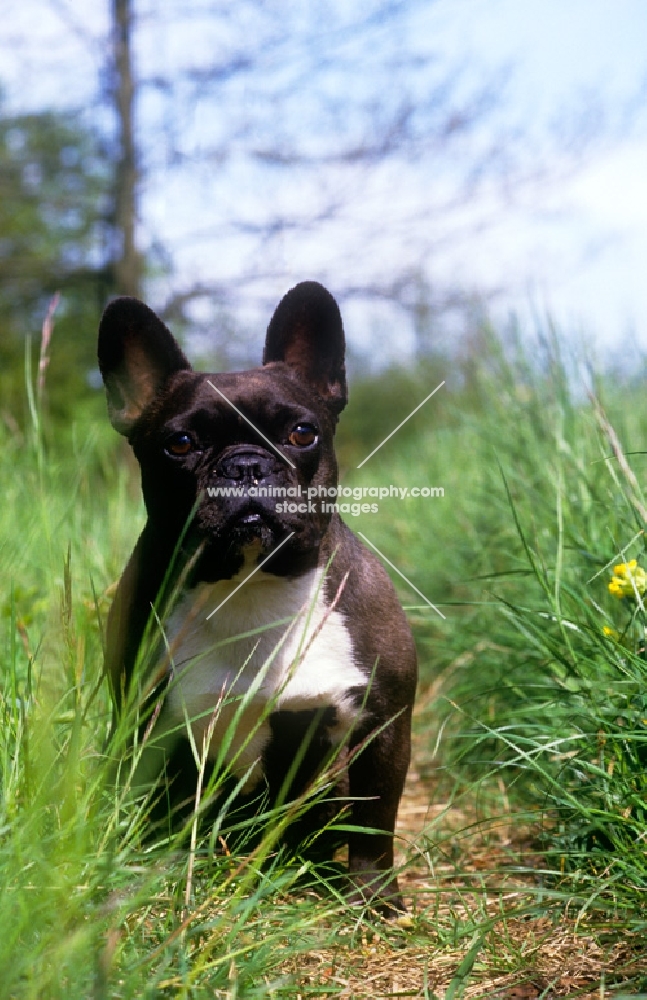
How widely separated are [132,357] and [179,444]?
413mm

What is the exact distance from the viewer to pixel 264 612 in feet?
9.17

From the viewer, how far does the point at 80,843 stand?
6.06 feet

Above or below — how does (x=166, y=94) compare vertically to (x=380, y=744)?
above

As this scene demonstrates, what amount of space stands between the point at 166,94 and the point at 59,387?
11.8 ft

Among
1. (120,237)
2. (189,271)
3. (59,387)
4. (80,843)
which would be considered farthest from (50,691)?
(59,387)

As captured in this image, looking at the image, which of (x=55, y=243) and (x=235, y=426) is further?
(x=55, y=243)

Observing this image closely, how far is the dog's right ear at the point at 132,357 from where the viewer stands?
2.94 m

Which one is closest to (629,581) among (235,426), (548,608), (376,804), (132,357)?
(548,608)

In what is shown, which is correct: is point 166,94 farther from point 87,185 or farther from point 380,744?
point 380,744

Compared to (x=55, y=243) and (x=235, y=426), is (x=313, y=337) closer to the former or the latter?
(x=235, y=426)

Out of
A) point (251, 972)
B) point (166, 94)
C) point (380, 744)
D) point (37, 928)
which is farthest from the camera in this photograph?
point (166, 94)

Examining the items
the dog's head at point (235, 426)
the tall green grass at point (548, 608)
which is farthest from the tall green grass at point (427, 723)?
the dog's head at point (235, 426)

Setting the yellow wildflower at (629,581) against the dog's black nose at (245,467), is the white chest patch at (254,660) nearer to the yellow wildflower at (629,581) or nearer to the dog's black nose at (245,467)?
the dog's black nose at (245,467)

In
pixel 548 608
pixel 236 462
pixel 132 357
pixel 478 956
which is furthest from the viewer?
pixel 548 608
